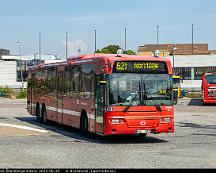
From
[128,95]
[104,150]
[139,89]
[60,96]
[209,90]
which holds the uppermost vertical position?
[139,89]

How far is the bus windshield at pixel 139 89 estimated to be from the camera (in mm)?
16250

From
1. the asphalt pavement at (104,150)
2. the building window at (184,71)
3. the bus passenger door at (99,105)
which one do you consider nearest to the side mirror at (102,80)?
the bus passenger door at (99,105)

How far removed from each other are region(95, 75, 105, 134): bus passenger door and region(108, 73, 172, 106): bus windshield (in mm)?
458

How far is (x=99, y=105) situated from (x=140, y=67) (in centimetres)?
180

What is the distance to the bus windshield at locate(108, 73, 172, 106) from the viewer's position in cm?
1625

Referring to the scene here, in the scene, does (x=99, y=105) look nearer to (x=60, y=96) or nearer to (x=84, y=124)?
(x=84, y=124)

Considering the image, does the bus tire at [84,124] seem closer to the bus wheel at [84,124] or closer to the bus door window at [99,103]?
the bus wheel at [84,124]

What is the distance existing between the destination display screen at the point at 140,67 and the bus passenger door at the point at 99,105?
0.78m

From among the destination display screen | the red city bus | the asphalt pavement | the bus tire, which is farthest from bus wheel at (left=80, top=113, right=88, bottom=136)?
the destination display screen

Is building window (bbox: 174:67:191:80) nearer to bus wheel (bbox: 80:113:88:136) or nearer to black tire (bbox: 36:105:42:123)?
black tire (bbox: 36:105:42:123)

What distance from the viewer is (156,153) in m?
13.7

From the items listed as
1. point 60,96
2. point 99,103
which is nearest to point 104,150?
point 99,103

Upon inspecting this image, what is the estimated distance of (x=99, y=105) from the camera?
55.0 feet

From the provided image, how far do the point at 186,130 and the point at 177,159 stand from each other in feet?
30.3
